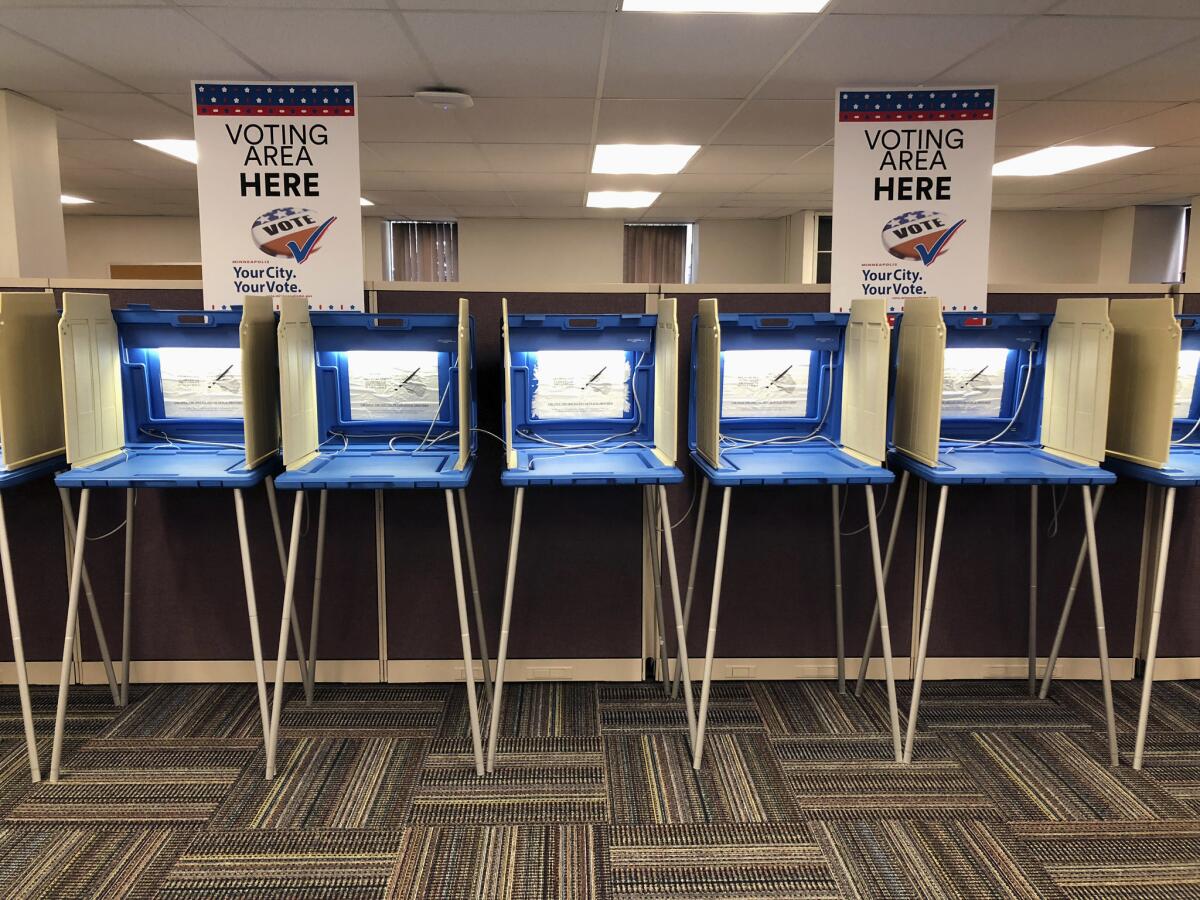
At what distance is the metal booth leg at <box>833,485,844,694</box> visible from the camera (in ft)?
8.57

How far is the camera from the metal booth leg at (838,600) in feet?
8.57

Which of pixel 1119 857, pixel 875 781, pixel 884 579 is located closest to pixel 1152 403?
pixel 884 579

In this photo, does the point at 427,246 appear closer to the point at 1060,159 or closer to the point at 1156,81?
the point at 1060,159

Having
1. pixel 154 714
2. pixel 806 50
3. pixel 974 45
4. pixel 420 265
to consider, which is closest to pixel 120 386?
pixel 154 714

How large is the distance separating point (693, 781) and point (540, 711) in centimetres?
57

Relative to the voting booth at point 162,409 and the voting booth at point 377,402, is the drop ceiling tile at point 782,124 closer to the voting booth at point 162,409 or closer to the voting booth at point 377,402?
the voting booth at point 377,402

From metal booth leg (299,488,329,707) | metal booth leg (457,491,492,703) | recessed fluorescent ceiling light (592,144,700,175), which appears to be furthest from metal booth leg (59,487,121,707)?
recessed fluorescent ceiling light (592,144,700,175)

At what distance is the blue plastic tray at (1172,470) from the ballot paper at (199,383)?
8.12ft

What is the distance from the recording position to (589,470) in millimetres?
2119

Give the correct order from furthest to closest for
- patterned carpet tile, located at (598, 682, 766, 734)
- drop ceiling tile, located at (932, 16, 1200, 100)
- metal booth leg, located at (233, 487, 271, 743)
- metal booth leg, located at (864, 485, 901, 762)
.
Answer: drop ceiling tile, located at (932, 16, 1200, 100) → patterned carpet tile, located at (598, 682, 766, 734) → metal booth leg, located at (864, 485, 901, 762) → metal booth leg, located at (233, 487, 271, 743)

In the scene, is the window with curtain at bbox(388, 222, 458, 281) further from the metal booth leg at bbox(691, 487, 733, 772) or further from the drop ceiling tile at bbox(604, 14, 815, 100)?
the metal booth leg at bbox(691, 487, 733, 772)

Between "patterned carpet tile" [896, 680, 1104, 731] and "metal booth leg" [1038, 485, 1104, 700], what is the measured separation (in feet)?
0.19

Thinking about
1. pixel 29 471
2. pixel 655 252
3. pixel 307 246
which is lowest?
pixel 29 471

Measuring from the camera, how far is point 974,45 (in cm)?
291
